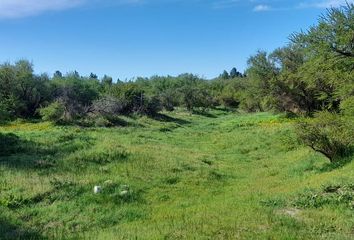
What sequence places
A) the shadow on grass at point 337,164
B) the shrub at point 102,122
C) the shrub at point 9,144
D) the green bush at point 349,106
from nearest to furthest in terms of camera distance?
1. the shadow on grass at point 337,164
2. the green bush at point 349,106
3. the shrub at point 9,144
4. the shrub at point 102,122

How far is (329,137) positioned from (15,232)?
13514mm

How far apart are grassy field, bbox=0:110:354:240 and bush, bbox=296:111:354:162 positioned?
2.71 feet

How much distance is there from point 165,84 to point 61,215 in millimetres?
98753

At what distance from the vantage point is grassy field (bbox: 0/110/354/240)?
10.2 metres

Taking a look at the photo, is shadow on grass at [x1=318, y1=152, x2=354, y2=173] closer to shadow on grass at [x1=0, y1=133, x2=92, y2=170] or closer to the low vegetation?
the low vegetation

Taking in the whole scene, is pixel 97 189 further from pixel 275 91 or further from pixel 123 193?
pixel 275 91

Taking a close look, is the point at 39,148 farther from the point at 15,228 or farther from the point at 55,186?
the point at 15,228

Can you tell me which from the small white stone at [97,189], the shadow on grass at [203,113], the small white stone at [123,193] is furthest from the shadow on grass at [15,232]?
the shadow on grass at [203,113]

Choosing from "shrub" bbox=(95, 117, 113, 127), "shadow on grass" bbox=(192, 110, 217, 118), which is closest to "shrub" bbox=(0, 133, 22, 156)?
"shrub" bbox=(95, 117, 113, 127)

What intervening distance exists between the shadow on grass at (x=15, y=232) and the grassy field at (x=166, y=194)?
3 centimetres

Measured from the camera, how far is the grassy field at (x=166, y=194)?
10211 mm

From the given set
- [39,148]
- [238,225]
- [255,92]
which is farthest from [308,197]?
[255,92]

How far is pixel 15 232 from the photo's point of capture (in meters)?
11.1

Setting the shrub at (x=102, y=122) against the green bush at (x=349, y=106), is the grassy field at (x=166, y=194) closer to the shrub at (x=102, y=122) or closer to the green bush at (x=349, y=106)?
the green bush at (x=349, y=106)
